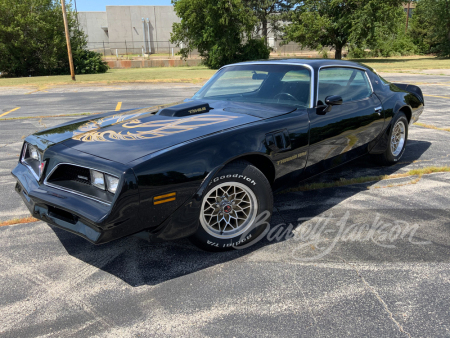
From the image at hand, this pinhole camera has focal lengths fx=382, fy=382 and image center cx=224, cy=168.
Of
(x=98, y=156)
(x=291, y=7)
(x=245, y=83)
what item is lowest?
(x=98, y=156)

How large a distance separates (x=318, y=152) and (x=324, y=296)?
4.95ft

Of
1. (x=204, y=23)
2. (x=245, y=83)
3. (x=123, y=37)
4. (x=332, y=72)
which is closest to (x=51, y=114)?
(x=245, y=83)

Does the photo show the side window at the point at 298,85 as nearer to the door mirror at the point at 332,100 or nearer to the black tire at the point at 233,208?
the door mirror at the point at 332,100

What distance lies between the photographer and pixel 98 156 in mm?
2535

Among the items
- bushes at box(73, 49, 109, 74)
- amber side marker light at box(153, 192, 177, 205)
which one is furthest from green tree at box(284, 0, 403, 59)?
amber side marker light at box(153, 192, 177, 205)

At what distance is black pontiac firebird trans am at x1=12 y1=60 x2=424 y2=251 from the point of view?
2.41 m

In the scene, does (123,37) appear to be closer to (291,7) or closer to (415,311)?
(291,7)

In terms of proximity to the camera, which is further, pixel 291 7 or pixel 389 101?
pixel 291 7

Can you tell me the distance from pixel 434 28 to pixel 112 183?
2019 inches

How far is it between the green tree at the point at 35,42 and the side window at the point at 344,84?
97.9 ft

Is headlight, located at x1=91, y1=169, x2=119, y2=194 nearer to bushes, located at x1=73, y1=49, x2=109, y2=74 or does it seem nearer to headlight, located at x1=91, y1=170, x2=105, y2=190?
headlight, located at x1=91, y1=170, x2=105, y2=190

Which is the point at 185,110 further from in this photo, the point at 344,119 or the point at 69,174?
the point at 344,119

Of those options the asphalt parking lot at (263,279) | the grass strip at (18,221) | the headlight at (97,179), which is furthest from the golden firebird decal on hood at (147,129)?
the grass strip at (18,221)

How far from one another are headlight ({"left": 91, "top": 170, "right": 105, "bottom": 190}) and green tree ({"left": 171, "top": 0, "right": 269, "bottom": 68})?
32546 millimetres
